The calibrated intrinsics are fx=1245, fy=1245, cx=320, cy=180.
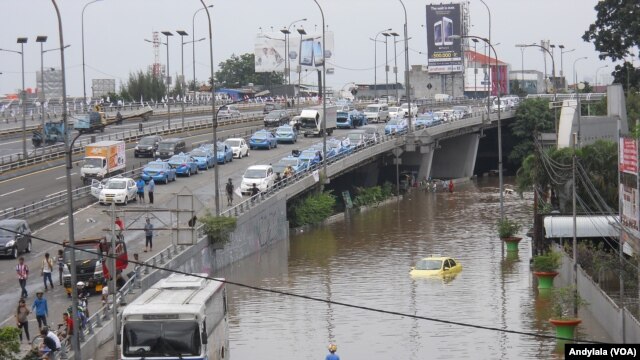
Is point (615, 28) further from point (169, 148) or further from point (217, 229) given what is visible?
point (217, 229)

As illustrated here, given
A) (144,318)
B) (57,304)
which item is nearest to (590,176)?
(57,304)

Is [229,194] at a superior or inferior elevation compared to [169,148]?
inferior

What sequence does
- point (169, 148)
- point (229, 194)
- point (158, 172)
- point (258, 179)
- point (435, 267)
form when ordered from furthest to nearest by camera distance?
point (169, 148) < point (158, 172) < point (258, 179) < point (229, 194) < point (435, 267)

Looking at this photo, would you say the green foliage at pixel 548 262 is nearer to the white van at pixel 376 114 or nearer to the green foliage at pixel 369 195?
the green foliage at pixel 369 195

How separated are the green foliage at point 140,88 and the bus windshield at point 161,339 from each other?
129 m

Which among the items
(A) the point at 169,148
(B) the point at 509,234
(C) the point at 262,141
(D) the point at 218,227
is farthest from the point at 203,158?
(D) the point at 218,227

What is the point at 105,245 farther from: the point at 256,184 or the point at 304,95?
the point at 304,95

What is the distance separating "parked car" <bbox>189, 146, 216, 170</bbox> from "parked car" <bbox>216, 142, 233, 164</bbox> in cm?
83

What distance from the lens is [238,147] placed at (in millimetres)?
78562

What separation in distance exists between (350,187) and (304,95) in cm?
10188

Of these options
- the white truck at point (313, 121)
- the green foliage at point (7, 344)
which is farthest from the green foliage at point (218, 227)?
the white truck at point (313, 121)

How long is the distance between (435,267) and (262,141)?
36198 millimetres

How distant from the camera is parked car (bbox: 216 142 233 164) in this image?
7450cm

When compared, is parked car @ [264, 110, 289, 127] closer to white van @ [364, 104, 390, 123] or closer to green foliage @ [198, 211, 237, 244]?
white van @ [364, 104, 390, 123]
